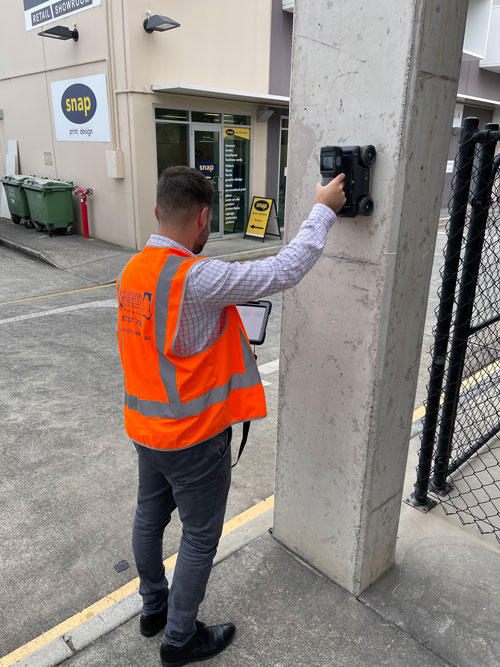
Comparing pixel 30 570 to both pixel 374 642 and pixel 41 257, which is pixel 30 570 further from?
pixel 41 257

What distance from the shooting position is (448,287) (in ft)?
8.95

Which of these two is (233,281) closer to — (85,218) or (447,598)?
(447,598)

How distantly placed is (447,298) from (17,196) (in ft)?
40.6

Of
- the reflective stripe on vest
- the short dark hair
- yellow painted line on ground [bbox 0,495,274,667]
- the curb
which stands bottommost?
yellow painted line on ground [bbox 0,495,274,667]

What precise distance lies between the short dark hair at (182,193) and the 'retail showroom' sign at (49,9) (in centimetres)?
1017

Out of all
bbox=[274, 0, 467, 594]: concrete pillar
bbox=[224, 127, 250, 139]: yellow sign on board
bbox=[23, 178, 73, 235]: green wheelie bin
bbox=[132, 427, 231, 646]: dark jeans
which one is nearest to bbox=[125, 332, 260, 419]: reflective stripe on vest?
bbox=[132, 427, 231, 646]: dark jeans

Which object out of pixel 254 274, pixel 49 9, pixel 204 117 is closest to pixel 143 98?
pixel 204 117

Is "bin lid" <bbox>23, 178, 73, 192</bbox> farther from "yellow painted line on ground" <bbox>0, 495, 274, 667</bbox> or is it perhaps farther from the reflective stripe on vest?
Answer: the reflective stripe on vest

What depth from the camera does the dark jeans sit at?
198 cm

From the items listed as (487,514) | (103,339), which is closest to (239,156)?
(103,339)

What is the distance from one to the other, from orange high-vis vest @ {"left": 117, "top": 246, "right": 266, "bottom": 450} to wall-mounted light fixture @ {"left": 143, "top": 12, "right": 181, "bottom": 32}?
8943 millimetres

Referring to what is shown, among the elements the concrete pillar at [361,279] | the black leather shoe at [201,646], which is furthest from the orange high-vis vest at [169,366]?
the black leather shoe at [201,646]

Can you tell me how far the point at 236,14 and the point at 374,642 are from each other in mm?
12024

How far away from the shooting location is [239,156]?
12664mm
